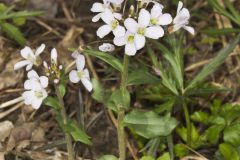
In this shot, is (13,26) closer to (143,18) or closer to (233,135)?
(143,18)

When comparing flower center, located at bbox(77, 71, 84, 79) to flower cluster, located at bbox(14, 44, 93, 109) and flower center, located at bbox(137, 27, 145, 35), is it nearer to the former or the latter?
flower cluster, located at bbox(14, 44, 93, 109)

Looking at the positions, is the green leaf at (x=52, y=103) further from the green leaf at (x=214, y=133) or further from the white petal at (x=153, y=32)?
the green leaf at (x=214, y=133)

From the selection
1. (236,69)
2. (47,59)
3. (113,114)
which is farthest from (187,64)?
(47,59)

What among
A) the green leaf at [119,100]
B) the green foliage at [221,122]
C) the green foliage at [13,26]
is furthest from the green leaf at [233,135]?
the green foliage at [13,26]

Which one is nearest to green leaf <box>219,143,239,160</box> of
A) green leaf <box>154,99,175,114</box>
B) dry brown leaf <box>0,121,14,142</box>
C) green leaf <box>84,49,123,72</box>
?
green leaf <box>154,99,175,114</box>

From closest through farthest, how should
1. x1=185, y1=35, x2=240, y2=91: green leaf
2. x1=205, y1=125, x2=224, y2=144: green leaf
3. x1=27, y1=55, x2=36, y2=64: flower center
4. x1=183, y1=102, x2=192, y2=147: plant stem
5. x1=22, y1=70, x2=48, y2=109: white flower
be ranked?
1. x1=22, y1=70, x2=48, y2=109: white flower
2. x1=27, y1=55, x2=36, y2=64: flower center
3. x1=205, y1=125, x2=224, y2=144: green leaf
4. x1=183, y1=102, x2=192, y2=147: plant stem
5. x1=185, y1=35, x2=240, y2=91: green leaf

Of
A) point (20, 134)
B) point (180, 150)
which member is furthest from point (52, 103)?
point (180, 150)
